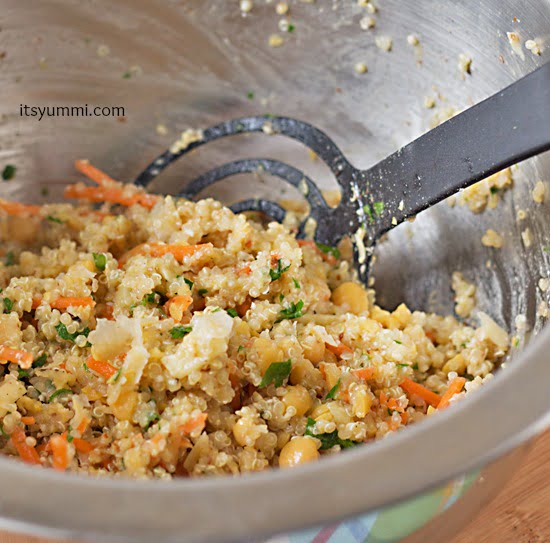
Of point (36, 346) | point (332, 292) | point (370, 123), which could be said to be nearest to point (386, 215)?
point (332, 292)

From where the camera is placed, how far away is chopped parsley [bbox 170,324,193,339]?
145 cm

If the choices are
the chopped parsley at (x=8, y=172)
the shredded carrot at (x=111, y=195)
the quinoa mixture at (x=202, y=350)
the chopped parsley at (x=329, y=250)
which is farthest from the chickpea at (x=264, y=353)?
the chopped parsley at (x=8, y=172)

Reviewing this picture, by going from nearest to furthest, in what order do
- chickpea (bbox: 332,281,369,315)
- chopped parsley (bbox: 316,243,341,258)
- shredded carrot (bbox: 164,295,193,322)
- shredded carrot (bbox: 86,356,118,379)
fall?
shredded carrot (bbox: 86,356,118,379) < shredded carrot (bbox: 164,295,193,322) < chickpea (bbox: 332,281,369,315) < chopped parsley (bbox: 316,243,341,258)

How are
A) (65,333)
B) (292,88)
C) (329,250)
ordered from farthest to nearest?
(292,88), (329,250), (65,333)

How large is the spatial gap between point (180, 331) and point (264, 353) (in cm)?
17

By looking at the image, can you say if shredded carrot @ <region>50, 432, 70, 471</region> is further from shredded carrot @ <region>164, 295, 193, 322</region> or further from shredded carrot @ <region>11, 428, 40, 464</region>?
shredded carrot @ <region>164, 295, 193, 322</region>

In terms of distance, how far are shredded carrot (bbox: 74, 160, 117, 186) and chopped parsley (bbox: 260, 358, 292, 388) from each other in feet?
2.75

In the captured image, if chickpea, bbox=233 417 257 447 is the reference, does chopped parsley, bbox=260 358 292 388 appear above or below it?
above

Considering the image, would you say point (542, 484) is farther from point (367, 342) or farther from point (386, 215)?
point (386, 215)

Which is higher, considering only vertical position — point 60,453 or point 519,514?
point 60,453

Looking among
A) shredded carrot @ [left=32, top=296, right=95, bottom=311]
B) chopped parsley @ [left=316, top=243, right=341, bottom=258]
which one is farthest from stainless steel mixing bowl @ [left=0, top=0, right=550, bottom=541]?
shredded carrot @ [left=32, top=296, right=95, bottom=311]

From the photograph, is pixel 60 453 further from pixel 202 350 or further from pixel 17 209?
pixel 17 209

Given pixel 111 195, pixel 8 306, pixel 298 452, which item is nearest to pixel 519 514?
pixel 298 452

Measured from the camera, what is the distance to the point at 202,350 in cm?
135
